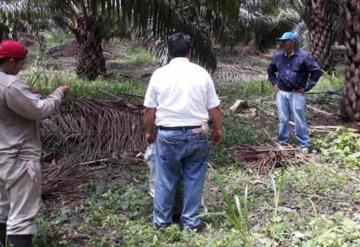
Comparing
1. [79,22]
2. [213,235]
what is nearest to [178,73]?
[213,235]

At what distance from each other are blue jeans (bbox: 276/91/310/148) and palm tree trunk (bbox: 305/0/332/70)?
26.2 ft

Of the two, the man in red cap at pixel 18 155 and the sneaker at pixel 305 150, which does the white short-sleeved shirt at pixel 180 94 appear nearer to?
the man in red cap at pixel 18 155

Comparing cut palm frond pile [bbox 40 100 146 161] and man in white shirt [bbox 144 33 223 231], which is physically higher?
man in white shirt [bbox 144 33 223 231]

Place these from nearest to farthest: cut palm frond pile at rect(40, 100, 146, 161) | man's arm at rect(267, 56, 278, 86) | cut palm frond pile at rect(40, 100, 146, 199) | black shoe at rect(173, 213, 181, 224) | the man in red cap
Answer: the man in red cap < black shoe at rect(173, 213, 181, 224) < cut palm frond pile at rect(40, 100, 146, 199) < cut palm frond pile at rect(40, 100, 146, 161) < man's arm at rect(267, 56, 278, 86)

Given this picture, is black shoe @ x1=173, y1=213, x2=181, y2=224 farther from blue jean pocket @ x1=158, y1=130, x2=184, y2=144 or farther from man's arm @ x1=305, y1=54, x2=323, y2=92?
man's arm @ x1=305, y1=54, x2=323, y2=92

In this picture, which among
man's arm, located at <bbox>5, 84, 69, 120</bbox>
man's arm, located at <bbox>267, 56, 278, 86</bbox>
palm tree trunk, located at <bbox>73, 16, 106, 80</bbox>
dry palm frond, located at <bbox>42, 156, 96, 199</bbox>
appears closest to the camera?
man's arm, located at <bbox>5, 84, 69, 120</bbox>

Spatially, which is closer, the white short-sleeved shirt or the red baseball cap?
the red baseball cap

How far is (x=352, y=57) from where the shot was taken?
8.76m

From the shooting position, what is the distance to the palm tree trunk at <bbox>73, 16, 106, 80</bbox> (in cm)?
1520

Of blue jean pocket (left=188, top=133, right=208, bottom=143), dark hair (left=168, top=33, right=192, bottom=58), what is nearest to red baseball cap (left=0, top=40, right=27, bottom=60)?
dark hair (left=168, top=33, right=192, bottom=58)

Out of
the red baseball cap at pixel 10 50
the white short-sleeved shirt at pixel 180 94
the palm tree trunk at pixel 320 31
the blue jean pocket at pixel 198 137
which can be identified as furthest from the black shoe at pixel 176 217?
the palm tree trunk at pixel 320 31

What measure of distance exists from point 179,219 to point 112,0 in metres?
3.85

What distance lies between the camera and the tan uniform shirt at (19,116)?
4227 mm

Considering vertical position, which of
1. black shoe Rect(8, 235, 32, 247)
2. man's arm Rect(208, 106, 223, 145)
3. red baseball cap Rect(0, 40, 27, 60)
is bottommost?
black shoe Rect(8, 235, 32, 247)
